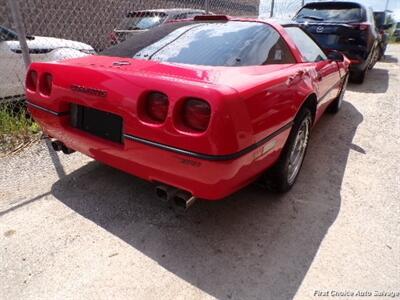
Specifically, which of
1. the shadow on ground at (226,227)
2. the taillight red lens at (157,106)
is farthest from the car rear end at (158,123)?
the shadow on ground at (226,227)

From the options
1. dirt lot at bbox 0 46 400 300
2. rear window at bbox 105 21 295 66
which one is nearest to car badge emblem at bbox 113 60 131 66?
rear window at bbox 105 21 295 66

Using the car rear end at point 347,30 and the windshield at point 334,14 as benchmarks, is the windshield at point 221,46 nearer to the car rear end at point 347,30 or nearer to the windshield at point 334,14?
the car rear end at point 347,30

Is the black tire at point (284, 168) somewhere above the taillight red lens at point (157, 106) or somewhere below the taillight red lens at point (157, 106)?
below

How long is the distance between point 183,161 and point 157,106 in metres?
0.34

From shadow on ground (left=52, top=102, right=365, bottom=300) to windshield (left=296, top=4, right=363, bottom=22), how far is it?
4.20m

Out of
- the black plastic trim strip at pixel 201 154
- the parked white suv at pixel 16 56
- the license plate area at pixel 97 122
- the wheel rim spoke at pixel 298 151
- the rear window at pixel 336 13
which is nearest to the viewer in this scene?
the black plastic trim strip at pixel 201 154

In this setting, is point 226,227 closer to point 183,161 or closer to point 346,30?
point 183,161

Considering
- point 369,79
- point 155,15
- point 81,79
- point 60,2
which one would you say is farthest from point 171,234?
point 60,2

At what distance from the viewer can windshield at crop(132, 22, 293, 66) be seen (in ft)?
7.13

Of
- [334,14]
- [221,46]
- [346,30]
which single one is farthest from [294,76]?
[334,14]

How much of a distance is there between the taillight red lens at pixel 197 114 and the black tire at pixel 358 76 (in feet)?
19.0

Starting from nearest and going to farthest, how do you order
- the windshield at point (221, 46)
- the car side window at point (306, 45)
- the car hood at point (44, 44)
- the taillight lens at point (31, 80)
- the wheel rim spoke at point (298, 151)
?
the windshield at point (221, 46) → the taillight lens at point (31, 80) → the wheel rim spoke at point (298, 151) → the car side window at point (306, 45) → the car hood at point (44, 44)

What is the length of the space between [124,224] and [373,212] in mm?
1864

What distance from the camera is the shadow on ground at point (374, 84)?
6152 millimetres
